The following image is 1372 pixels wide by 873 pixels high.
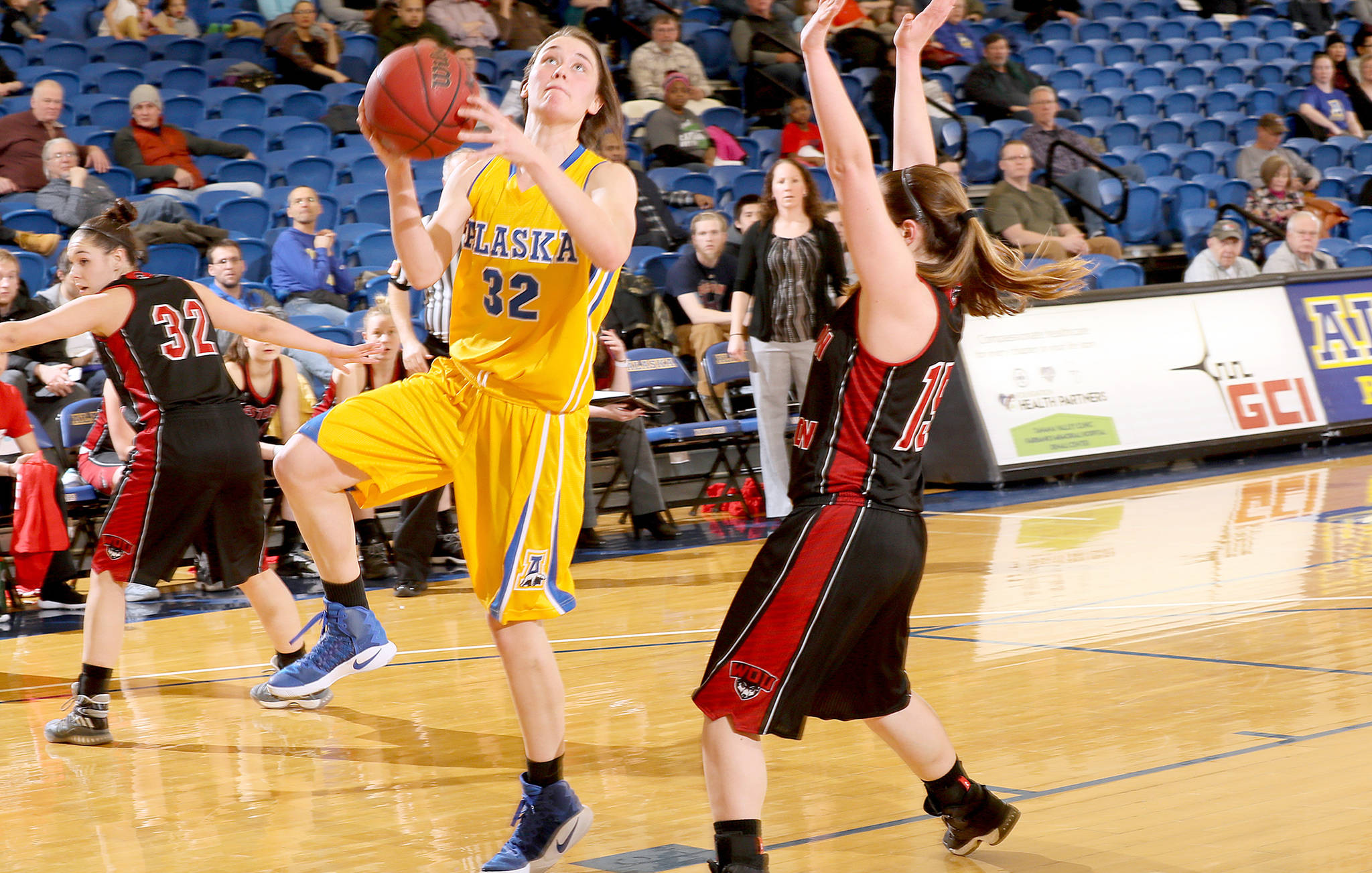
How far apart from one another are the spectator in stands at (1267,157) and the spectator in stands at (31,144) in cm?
1069

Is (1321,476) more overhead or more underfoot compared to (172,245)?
A: more underfoot

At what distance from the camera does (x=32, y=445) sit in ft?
22.3

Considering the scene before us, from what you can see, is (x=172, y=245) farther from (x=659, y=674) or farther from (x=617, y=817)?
(x=617, y=817)

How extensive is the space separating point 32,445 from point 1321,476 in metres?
7.77

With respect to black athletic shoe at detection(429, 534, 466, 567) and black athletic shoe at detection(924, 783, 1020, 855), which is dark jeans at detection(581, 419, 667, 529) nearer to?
black athletic shoe at detection(429, 534, 466, 567)

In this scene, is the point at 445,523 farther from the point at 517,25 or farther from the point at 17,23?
the point at 517,25

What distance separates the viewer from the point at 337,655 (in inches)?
147

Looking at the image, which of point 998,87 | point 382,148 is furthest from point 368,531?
point 998,87

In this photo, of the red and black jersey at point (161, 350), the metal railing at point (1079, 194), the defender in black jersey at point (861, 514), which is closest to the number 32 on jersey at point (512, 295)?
the defender in black jersey at point (861, 514)

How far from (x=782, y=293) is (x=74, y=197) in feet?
15.4

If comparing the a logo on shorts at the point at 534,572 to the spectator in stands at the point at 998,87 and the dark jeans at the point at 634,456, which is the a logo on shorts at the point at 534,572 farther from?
the spectator in stands at the point at 998,87

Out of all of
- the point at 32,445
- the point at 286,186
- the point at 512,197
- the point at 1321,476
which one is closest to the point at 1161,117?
the point at 1321,476

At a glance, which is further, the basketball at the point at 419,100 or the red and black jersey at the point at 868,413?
the basketball at the point at 419,100

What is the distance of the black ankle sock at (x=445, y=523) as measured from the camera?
789cm
